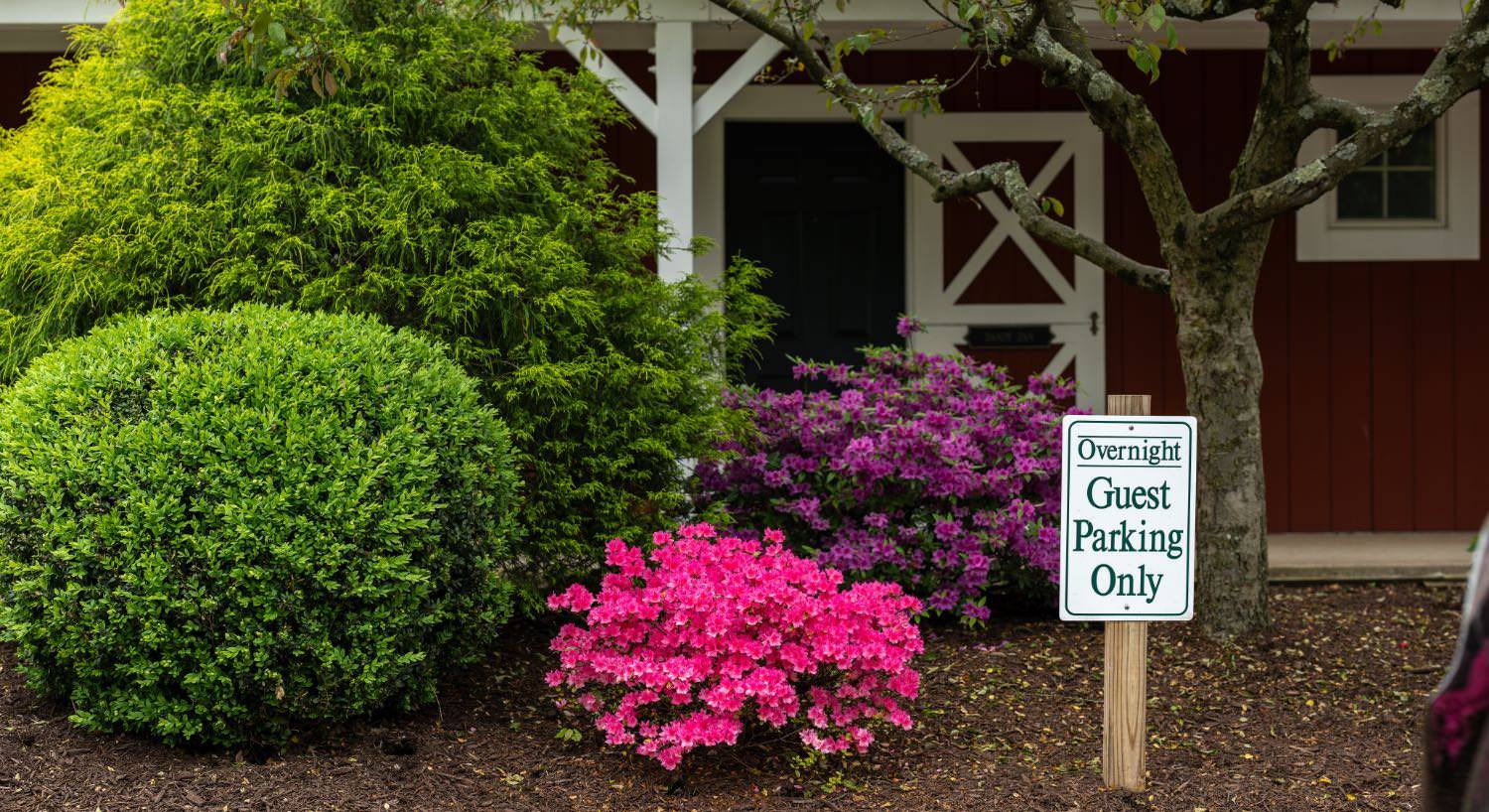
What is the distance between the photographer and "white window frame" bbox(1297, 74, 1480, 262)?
7.49 meters

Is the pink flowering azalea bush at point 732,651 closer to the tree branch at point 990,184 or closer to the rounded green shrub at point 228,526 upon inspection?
the rounded green shrub at point 228,526

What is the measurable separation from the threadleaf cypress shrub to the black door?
8.68ft

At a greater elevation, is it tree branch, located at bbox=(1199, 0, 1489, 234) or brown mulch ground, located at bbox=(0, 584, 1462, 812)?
tree branch, located at bbox=(1199, 0, 1489, 234)

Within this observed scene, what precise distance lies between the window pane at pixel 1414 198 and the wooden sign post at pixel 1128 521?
5030 millimetres

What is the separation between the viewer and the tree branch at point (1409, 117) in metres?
4.26

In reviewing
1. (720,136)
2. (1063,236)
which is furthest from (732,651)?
(720,136)

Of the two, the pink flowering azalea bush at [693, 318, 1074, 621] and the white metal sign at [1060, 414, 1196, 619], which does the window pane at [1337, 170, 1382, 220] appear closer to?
the pink flowering azalea bush at [693, 318, 1074, 621]

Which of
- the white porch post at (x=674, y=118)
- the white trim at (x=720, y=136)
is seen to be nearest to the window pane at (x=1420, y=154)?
the white trim at (x=720, y=136)

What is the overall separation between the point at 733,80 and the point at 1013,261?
216 cm

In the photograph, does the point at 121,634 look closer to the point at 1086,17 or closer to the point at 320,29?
the point at 320,29

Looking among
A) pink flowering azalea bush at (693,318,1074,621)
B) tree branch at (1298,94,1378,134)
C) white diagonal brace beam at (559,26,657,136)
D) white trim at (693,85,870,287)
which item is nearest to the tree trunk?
tree branch at (1298,94,1378,134)

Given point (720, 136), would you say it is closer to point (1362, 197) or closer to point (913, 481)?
point (913, 481)

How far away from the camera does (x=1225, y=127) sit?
758 cm

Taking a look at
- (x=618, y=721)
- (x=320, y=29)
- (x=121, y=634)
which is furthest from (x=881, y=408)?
(x=121, y=634)
